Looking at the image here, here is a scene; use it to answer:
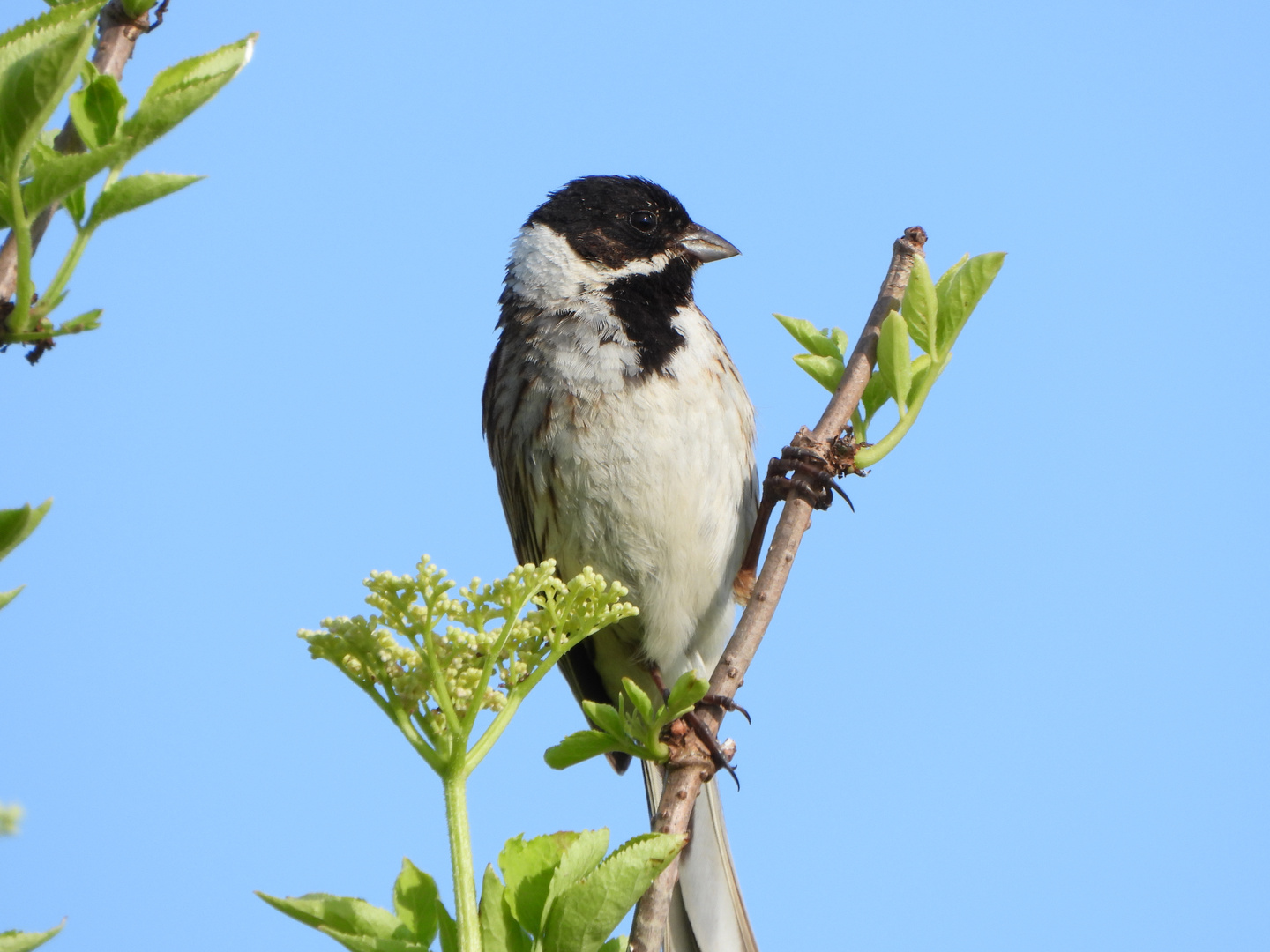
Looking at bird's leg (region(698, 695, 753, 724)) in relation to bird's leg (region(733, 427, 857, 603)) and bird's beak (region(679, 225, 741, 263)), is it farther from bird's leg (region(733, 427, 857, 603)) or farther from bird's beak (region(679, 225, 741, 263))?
bird's beak (region(679, 225, 741, 263))

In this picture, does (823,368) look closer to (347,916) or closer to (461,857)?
(461,857)

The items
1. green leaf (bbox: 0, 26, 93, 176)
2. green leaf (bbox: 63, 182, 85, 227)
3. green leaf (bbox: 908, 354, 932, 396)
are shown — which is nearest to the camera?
green leaf (bbox: 0, 26, 93, 176)

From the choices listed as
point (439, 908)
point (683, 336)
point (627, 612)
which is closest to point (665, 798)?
point (627, 612)

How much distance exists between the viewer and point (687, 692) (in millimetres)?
2078

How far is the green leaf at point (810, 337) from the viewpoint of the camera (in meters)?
2.79

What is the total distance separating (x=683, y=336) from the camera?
15.2 ft

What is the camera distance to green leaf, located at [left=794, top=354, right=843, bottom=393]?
2711 millimetres

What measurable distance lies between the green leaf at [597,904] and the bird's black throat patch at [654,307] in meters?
2.90

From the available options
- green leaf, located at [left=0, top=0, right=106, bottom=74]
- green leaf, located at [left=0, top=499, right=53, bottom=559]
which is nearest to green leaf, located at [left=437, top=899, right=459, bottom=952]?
green leaf, located at [left=0, top=499, right=53, bottom=559]

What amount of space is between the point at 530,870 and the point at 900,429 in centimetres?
127

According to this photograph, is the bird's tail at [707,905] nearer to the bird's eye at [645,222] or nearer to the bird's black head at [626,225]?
the bird's black head at [626,225]

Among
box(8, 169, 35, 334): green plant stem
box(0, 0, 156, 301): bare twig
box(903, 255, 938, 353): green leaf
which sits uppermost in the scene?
box(903, 255, 938, 353): green leaf

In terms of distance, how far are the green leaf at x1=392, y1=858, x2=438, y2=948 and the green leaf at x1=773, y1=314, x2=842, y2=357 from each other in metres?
1.50

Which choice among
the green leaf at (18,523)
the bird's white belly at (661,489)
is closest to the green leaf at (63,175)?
the green leaf at (18,523)
